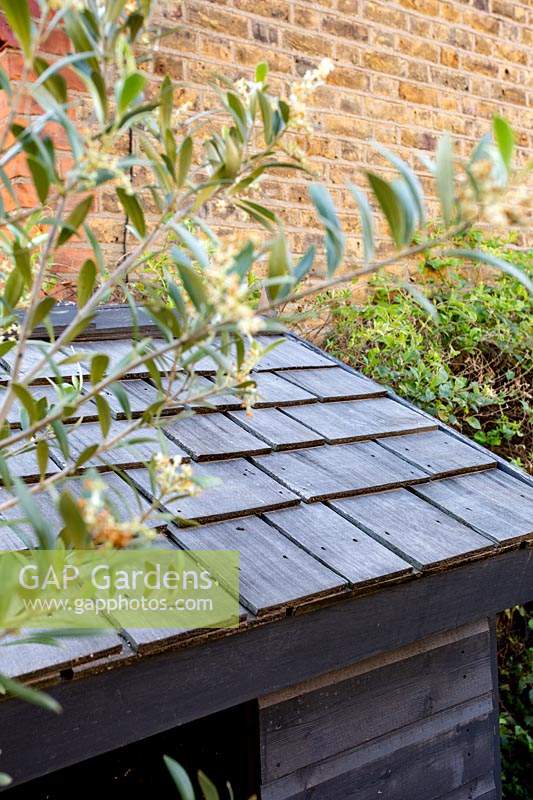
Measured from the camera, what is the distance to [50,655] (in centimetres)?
107

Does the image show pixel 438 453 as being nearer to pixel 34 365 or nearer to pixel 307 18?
pixel 34 365

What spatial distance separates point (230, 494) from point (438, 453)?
2.32ft

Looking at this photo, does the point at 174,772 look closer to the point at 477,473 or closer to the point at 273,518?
the point at 273,518

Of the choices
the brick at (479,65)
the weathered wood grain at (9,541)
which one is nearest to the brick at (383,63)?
the brick at (479,65)

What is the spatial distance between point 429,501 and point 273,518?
0.43 metres

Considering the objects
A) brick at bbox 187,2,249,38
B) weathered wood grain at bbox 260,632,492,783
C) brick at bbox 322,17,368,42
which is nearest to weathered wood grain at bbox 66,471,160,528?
weathered wood grain at bbox 260,632,492,783

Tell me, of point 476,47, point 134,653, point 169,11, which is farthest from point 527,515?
point 476,47

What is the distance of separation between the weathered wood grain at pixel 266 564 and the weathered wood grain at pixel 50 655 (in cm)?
Answer: 26

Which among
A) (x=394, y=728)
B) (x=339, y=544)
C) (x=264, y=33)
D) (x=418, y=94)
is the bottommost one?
(x=394, y=728)

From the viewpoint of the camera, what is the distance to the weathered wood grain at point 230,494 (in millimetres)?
1482

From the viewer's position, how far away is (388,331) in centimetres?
355

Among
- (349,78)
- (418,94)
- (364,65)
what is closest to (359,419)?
(349,78)

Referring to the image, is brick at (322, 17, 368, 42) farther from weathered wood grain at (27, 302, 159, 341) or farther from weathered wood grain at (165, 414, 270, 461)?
weathered wood grain at (165, 414, 270, 461)

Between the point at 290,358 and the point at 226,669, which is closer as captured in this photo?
the point at 226,669
